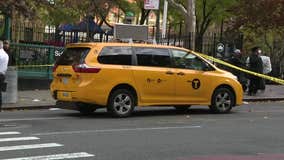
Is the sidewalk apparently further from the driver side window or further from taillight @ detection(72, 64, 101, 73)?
the driver side window

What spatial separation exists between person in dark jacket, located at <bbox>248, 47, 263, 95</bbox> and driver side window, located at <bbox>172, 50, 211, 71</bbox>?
6.89m

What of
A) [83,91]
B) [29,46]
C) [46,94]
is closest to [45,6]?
[29,46]

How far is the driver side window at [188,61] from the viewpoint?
15.5 metres

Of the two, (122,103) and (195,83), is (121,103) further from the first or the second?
(195,83)

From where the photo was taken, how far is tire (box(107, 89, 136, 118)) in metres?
14.4

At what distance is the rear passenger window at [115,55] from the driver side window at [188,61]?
51.8 inches

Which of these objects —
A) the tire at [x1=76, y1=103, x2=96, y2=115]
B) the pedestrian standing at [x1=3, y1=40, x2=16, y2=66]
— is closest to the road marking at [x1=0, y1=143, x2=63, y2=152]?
the tire at [x1=76, y1=103, x2=96, y2=115]

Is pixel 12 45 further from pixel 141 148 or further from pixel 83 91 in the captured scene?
pixel 141 148

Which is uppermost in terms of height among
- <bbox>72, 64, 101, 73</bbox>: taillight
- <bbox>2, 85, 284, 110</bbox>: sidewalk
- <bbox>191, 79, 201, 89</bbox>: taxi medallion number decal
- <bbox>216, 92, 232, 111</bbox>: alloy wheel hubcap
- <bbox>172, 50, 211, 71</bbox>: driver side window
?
<bbox>172, 50, 211, 71</bbox>: driver side window

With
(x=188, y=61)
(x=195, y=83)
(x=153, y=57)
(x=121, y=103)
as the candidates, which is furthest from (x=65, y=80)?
(x=195, y=83)

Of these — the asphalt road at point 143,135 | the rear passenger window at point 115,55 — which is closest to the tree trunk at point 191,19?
the asphalt road at point 143,135

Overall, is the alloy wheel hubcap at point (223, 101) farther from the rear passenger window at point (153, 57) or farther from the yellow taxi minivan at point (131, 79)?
the rear passenger window at point (153, 57)

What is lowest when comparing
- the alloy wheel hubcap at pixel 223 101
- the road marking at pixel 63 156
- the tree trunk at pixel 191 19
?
the road marking at pixel 63 156

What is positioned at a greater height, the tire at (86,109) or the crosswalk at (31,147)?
the tire at (86,109)
